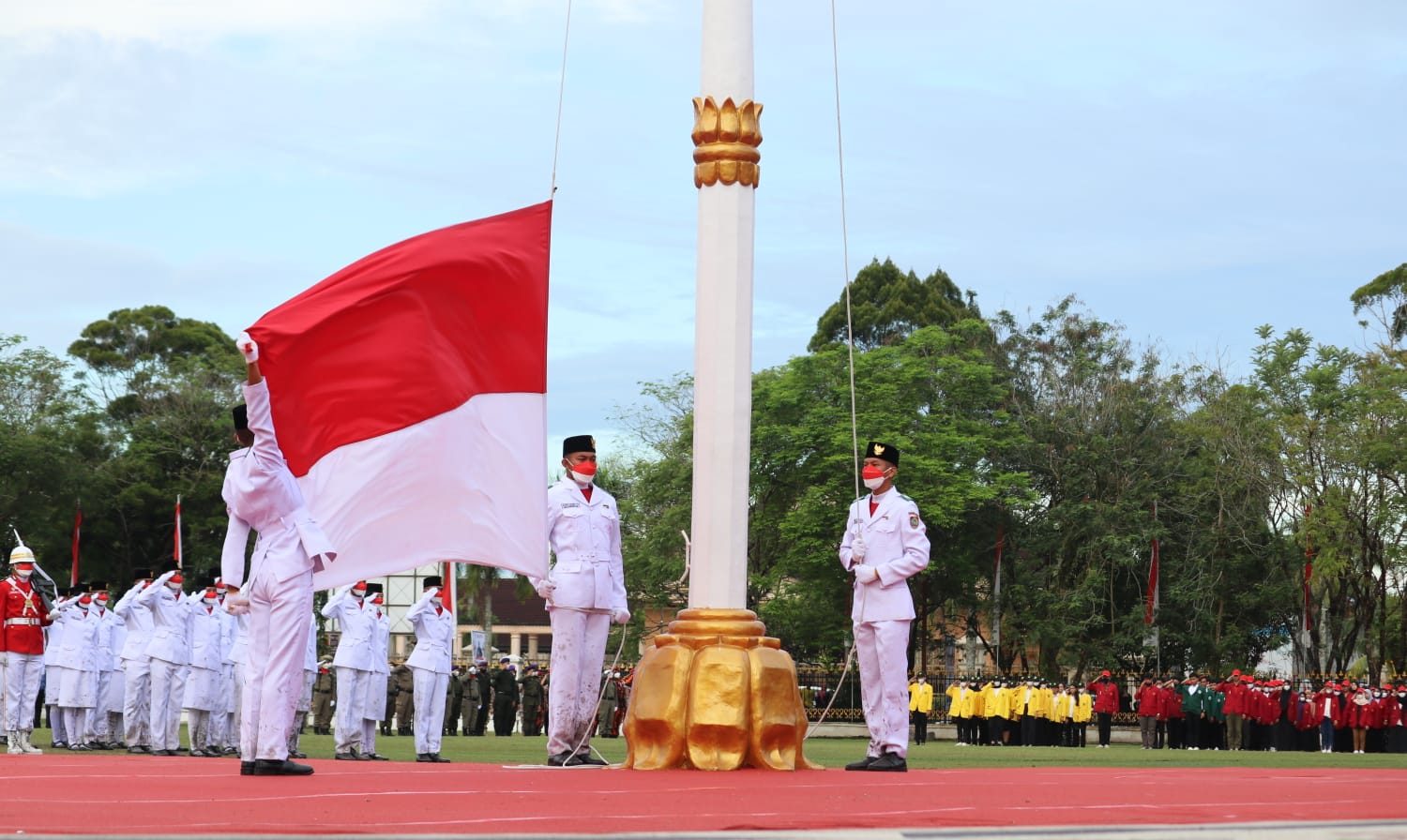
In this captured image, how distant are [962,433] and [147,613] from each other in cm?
2954

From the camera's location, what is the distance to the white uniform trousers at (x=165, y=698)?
18406mm

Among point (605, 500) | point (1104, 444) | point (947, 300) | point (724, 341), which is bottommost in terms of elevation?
point (605, 500)

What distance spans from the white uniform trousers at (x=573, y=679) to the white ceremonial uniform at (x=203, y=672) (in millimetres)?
7079

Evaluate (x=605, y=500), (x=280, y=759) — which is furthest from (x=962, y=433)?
(x=280, y=759)

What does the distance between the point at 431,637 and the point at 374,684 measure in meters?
0.81

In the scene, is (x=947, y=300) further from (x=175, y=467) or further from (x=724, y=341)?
(x=724, y=341)

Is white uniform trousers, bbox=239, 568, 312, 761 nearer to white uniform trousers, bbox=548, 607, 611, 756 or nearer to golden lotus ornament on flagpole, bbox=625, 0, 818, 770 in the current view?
golden lotus ornament on flagpole, bbox=625, 0, 818, 770

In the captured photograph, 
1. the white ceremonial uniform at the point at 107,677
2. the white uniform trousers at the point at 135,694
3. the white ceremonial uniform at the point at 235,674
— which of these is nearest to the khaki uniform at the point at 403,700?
the white ceremonial uniform at the point at 107,677

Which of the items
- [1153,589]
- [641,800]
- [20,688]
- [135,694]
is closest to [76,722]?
[135,694]

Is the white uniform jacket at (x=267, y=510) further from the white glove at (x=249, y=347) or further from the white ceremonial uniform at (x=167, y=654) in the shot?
the white ceremonial uniform at (x=167, y=654)

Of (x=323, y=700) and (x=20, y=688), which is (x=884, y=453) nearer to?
(x=20, y=688)

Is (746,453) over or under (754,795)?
over

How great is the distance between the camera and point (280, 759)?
10.2 meters

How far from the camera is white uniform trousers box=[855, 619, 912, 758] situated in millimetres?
11898
